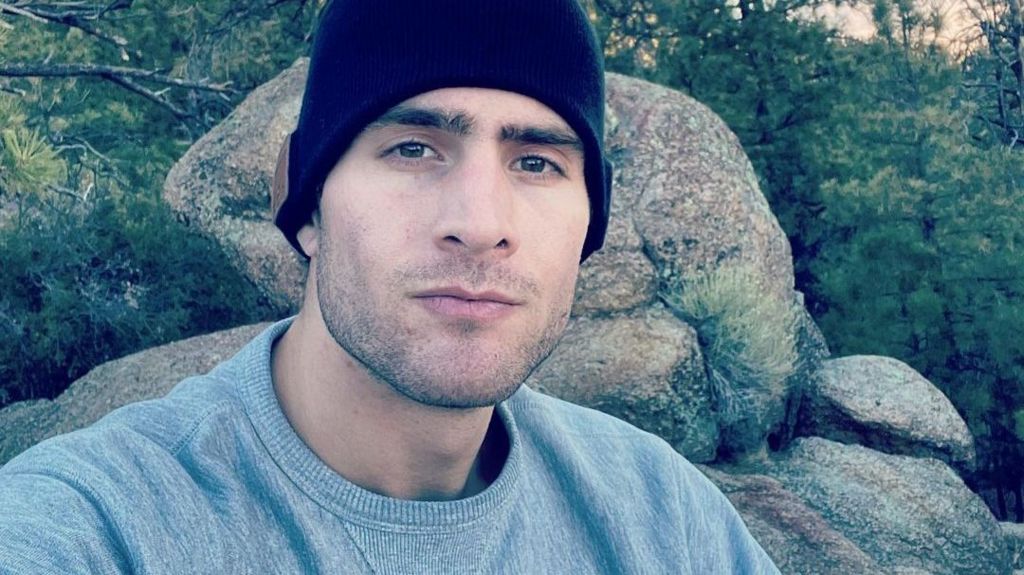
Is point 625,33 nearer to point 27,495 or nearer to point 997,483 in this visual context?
point 997,483

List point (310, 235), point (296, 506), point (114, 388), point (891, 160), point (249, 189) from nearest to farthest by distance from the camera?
1. point (296, 506)
2. point (310, 235)
3. point (114, 388)
4. point (249, 189)
5. point (891, 160)

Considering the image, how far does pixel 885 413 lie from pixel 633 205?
9.87 feet

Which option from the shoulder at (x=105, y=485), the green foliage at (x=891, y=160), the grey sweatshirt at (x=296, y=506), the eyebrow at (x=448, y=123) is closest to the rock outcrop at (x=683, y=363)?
the green foliage at (x=891, y=160)

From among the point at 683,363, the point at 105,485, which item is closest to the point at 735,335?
the point at 683,363

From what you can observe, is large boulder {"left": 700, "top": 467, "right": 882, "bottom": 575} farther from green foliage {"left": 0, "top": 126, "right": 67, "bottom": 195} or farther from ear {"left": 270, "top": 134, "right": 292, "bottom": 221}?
ear {"left": 270, "top": 134, "right": 292, "bottom": 221}

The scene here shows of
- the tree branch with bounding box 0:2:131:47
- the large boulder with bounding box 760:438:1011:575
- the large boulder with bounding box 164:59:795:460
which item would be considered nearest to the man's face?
the tree branch with bounding box 0:2:131:47

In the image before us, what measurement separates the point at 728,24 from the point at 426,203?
44.5ft

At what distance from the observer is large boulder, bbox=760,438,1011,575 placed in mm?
7762

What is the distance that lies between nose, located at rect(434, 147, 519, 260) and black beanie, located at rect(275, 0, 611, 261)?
0.15 m

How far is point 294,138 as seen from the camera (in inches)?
80.2

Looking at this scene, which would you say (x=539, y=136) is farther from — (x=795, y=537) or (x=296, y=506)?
(x=795, y=537)

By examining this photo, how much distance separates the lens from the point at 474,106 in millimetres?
1758

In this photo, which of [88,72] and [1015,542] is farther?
[1015,542]

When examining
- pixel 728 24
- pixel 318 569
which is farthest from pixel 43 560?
pixel 728 24
